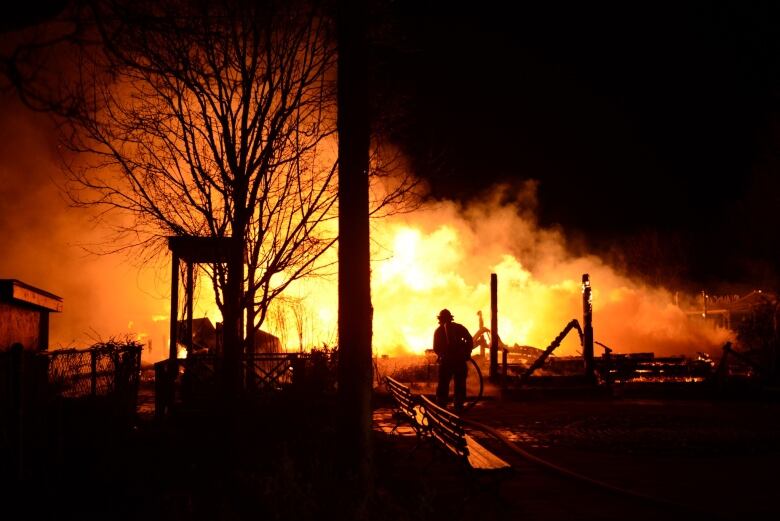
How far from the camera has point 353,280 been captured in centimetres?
509

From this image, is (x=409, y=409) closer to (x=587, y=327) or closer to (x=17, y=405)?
(x=17, y=405)

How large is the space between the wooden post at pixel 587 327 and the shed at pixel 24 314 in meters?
13.1

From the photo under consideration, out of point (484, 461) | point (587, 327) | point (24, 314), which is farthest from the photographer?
point (587, 327)

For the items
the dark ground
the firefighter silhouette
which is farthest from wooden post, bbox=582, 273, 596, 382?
the dark ground

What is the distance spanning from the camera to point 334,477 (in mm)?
5113

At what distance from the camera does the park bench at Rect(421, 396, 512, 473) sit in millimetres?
5730

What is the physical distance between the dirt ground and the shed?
845 centimetres

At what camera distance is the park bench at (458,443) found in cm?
573

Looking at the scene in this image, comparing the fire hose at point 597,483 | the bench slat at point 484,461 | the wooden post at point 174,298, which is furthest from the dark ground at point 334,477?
the wooden post at point 174,298

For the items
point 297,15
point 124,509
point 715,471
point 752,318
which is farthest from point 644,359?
point 124,509

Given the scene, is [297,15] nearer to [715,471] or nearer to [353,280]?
[353,280]

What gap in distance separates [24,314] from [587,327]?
536 inches

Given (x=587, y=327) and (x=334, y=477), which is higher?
(x=587, y=327)

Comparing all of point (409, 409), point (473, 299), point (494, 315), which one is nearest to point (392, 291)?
point (473, 299)
